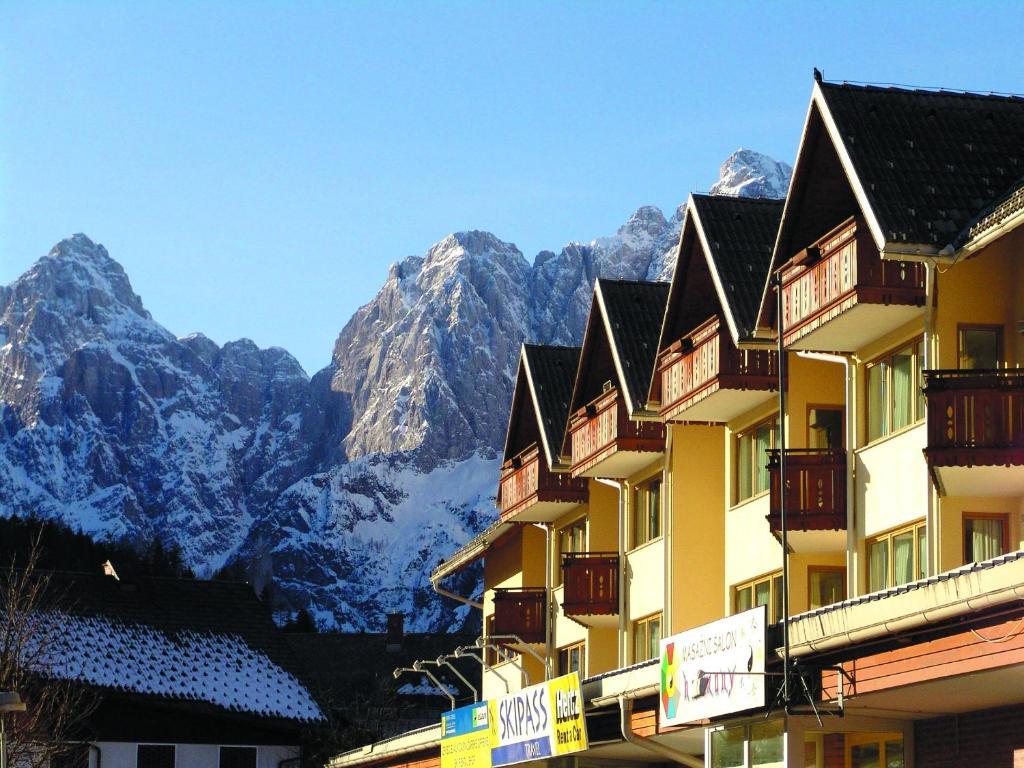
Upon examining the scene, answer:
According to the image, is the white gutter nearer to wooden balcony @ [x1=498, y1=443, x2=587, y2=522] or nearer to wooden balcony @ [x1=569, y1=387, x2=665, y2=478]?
wooden balcony @ [x1=569, y1=387, x2=665, y2=478]

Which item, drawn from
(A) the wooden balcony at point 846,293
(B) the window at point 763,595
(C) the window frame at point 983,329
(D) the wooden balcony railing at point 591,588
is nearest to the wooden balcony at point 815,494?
(A) the wooden balcony at point 846,293

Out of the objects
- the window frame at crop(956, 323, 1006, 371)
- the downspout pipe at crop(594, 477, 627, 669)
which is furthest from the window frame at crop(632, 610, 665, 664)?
the window frame at crop(956, 323, 1006, 371)

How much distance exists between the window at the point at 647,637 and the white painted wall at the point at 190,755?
24783mm

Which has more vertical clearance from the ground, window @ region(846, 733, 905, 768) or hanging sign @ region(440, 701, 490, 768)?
hanging sign @ region(440, 701, 490, 768)

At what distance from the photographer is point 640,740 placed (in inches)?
1211

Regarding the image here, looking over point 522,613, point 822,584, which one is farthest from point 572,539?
point 822,584

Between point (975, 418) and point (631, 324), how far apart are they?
1533 centimetres

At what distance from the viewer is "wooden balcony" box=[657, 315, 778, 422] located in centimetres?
3153

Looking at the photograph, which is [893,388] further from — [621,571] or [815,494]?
[621,571]

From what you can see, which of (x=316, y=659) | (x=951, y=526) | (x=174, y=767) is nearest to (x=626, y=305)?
(x=951, y=526)

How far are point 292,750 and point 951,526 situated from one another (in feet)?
129

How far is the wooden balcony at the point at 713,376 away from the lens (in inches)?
1241

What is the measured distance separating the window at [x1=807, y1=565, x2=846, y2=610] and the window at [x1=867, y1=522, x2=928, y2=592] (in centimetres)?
259

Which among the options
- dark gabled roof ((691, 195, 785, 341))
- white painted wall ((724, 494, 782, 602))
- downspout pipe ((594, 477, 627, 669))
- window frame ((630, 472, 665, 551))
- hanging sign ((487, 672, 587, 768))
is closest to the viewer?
white painted wall ((724, 494, 782, 602))
